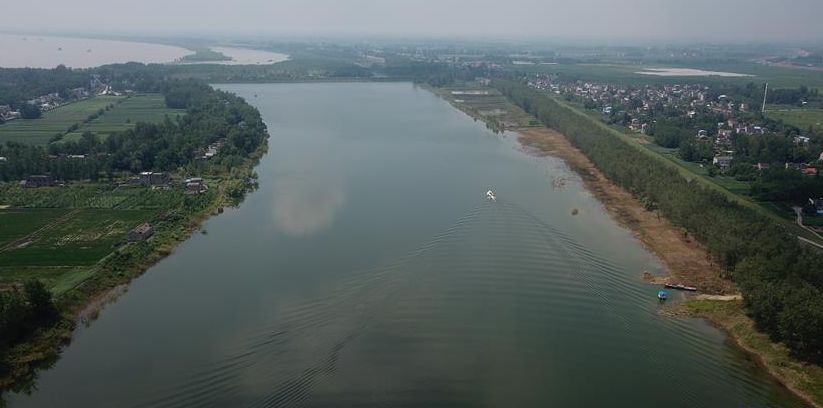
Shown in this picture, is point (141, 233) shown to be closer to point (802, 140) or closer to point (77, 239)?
point (77, 239)

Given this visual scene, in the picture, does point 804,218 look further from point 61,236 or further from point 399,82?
point 399,82

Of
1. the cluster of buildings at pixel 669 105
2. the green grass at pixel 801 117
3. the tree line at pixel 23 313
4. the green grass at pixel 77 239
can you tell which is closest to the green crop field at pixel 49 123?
the green grass at pixel 77 239

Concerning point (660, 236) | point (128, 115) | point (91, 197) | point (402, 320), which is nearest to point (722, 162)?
point (660, 236)

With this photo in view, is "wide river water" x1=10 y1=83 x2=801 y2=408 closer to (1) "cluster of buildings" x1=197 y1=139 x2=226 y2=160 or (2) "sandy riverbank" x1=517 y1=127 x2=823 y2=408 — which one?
(2) "sandy riverbank" x1=517 y1=127 x2=823 y2=408

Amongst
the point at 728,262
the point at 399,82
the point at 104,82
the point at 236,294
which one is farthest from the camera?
the point at 399,82

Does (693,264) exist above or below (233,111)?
below

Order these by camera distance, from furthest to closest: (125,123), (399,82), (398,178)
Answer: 1. (399,82)
2. (125,123)
3. (398,178)

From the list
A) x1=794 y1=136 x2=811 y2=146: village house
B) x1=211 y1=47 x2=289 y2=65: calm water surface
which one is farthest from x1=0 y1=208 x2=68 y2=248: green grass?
x1=211 y1=47 x2=289 y2=65: calm water surface

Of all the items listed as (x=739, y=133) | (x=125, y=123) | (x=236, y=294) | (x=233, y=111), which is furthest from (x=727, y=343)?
(x=125, y=123)
